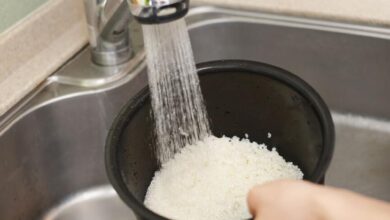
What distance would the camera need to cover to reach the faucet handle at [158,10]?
535 millimetres

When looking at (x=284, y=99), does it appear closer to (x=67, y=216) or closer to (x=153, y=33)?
(x=153, y=33)

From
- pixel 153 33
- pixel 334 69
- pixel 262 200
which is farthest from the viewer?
pixel 334 69

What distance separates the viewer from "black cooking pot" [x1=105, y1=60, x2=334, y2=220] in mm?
632

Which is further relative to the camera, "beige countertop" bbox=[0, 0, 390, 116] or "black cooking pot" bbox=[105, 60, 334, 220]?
"beige countertop" bbox=[0, 0, 390, 116]

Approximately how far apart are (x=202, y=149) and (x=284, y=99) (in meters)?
0.13

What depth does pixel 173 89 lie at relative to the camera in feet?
2.32

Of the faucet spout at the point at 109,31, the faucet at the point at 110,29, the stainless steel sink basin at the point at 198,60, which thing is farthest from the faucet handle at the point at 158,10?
the stainless steel sink basin at the point at 198,60

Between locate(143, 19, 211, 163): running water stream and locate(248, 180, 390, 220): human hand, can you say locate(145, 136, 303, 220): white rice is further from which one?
locate(248, 180, 390, 220): human hand

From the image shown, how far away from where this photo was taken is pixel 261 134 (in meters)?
0.76

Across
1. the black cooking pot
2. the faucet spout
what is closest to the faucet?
the faucet spout

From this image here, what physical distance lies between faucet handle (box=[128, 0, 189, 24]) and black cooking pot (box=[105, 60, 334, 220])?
0.15 m

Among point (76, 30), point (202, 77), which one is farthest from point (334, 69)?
point (76, 30)

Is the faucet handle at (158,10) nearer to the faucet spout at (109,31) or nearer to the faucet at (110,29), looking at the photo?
the faucet at (110,29)

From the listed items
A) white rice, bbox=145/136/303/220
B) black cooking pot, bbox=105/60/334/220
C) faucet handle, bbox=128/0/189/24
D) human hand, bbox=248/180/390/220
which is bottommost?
white rice, bbox=145/136/303/220
